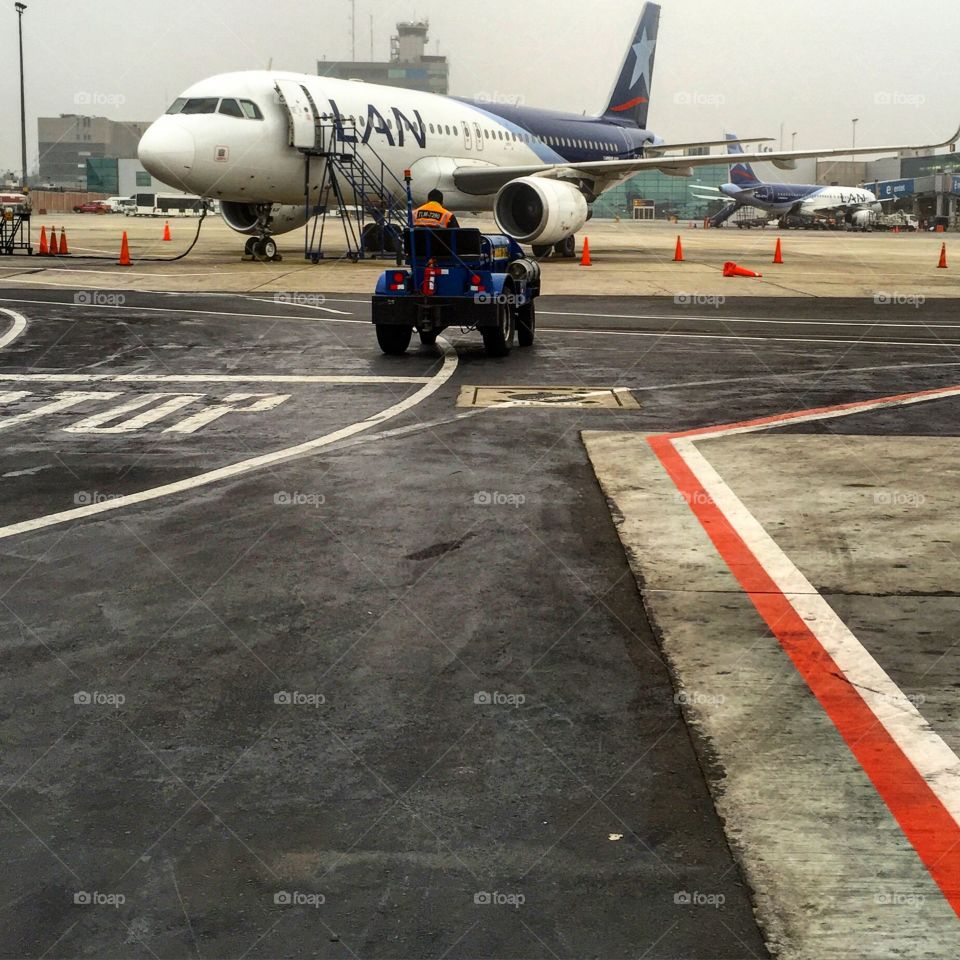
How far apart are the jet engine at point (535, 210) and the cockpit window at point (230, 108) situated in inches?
294

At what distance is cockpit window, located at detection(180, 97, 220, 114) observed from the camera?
3294 cm

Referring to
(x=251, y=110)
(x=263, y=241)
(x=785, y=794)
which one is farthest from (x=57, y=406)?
(x=263, y=241)

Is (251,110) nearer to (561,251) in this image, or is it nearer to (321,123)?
(321,123)

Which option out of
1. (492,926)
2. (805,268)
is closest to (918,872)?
(492,926)

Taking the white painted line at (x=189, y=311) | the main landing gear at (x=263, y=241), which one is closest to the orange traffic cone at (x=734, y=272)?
the main landing gear at (x=263, y=241)

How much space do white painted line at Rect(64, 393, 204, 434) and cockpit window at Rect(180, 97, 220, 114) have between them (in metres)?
20.3

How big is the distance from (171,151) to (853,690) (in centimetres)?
2922

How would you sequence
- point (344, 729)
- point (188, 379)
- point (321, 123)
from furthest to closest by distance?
point (321, 123) → point (188, 379) → point (344, 729)

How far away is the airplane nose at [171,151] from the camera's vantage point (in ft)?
105

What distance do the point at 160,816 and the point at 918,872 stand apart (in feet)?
8.73

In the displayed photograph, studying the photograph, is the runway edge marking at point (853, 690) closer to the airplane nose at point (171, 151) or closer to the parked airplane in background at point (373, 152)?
the airplane nose at point (171, 151)

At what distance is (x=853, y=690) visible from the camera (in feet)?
19.2

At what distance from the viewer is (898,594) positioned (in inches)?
288

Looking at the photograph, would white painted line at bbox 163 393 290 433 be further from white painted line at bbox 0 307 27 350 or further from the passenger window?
the passenger window
